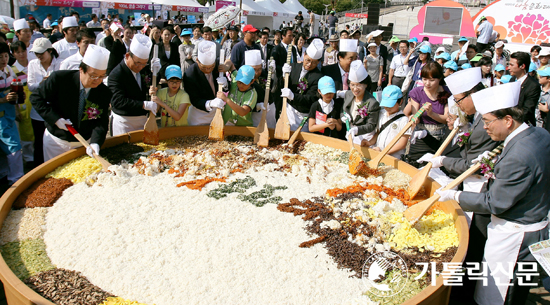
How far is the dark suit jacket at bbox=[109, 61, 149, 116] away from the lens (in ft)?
13.4

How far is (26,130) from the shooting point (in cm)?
529

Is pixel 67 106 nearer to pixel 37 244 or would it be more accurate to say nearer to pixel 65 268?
pixel 37 244

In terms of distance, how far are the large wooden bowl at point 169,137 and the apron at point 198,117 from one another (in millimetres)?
136

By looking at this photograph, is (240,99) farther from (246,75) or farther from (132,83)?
(132,83)

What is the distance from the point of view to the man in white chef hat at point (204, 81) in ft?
14.3

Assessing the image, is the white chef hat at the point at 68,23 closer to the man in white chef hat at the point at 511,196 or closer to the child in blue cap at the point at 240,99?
the child in blue cap at the point at 240,99

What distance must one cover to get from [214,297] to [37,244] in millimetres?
1376

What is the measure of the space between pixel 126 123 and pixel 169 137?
20.2 inches

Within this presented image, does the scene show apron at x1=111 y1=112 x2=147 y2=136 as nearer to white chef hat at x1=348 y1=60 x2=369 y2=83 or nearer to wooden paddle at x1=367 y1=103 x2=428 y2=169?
white chef hat at x1=348 y1=60 x2=369 y2=83

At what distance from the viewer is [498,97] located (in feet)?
8.07

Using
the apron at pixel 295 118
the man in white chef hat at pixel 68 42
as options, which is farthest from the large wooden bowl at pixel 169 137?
the man in white chef hat at pixel 68 42

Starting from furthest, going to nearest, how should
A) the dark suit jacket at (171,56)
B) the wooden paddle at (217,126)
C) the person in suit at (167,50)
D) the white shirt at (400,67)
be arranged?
the white shirt at (400,67)
the person in suit at (167,50)
the dark suit jacket at (171,56)
the wooden paddle at (217,126)

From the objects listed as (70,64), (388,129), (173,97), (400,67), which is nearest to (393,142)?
(388,129)

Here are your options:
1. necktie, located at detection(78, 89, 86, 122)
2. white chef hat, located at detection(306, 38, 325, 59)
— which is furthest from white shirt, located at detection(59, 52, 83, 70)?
white chef hat, located at detection(306, 38, 325, 59)
